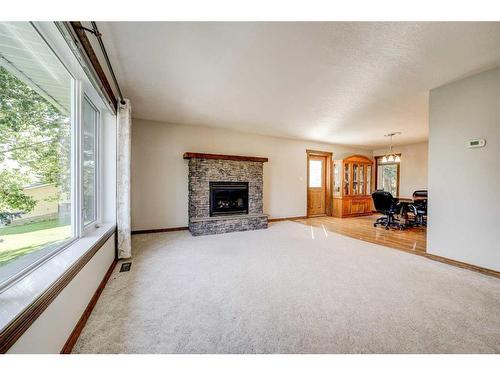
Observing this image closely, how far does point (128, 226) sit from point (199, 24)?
2714 millimetres

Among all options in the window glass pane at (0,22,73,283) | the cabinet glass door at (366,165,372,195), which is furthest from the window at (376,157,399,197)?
the window glass pane at (0,22,73,283)

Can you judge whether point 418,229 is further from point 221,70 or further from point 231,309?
point 221,70

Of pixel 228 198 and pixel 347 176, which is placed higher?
pixel 347 176

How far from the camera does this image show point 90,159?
263cm

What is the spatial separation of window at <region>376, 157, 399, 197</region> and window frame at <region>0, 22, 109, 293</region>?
867 cm

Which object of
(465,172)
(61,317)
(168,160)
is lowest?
(61,317)

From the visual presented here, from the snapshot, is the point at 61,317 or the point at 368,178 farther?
the point at 368,178

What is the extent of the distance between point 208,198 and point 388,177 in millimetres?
6919

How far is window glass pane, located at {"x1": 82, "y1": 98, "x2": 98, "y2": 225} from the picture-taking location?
2.46 meters

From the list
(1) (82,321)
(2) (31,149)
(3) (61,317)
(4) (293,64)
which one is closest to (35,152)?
(2) (31,149)

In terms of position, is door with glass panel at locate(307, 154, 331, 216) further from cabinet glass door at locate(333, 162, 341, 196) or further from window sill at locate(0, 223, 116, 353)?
window sill at locate(0, 223, 116, 353)

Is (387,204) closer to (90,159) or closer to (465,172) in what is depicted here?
(465,172)

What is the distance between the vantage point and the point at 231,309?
67.4 inches

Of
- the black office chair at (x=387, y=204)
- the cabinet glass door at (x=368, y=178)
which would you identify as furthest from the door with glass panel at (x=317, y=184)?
the black office chair at (x=387, y=204)
